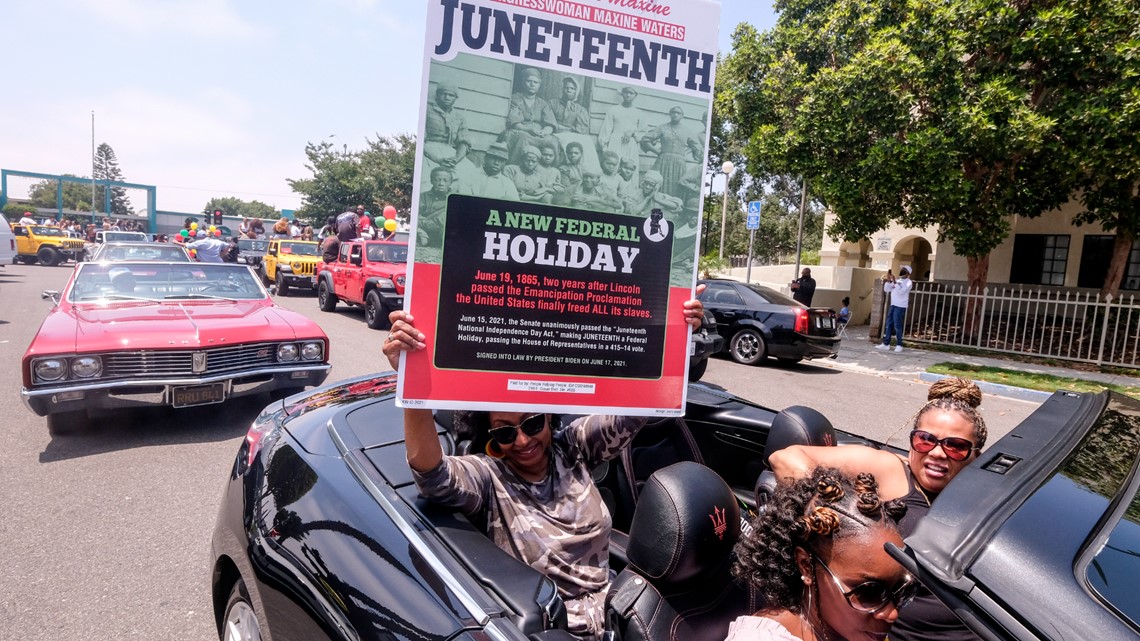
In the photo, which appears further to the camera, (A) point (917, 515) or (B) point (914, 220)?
(B) point (914, 220)

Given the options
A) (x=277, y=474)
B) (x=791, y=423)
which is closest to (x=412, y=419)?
(x=277, y=474)

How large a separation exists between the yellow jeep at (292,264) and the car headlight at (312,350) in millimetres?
12933

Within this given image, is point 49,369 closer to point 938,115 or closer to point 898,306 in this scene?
point 938,115

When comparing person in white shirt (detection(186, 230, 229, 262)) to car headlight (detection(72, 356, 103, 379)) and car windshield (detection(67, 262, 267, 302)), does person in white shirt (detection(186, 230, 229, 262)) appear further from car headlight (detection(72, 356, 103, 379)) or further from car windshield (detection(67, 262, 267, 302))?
car headlight (detection(72, 356, 103, 379))

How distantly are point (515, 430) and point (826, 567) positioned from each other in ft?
3.49

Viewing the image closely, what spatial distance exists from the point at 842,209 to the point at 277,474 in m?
12.3

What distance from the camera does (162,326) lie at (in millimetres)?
5375

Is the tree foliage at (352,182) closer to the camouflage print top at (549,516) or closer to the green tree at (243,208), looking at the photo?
the camouflage print top at (549,516)

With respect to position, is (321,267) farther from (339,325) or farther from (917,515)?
(917,515)

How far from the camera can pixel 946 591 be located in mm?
1111

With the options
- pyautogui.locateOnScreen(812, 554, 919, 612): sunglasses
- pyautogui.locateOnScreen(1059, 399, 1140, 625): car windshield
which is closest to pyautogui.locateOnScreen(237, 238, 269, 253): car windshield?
pyautogui.locateOnScreen(812, 554, 919, 612): sunglasses

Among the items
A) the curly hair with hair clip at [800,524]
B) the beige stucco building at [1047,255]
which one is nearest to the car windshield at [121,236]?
the beige stucco building at [1047,255]

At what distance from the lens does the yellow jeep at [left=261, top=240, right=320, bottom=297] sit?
1791 centimetres

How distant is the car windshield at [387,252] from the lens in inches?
520
